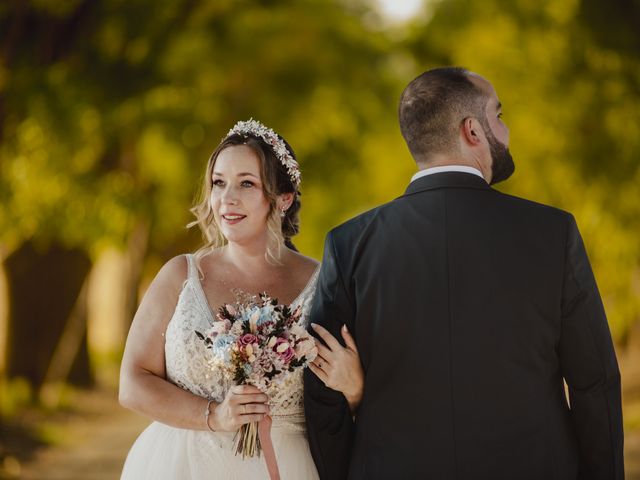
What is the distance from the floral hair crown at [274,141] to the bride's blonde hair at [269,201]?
0.02 meters

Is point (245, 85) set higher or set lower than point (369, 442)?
higher

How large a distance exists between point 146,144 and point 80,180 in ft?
11.2

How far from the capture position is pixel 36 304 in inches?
541

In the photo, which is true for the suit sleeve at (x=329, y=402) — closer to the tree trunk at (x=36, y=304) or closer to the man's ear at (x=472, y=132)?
the man's ear at (x=472, y=132)

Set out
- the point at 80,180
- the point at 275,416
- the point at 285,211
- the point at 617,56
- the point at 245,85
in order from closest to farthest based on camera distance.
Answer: the point at 275,416
the point at 285,211
the point at 80,180
the point at 617,56
the point at 245,85

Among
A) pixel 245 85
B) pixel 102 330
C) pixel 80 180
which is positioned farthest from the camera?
pixel 102 330

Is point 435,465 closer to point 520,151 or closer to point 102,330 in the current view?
point 520,151

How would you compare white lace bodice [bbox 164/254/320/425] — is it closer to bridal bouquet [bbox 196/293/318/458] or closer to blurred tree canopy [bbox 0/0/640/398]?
bridal bouquet [bbox 196/293/318/458]

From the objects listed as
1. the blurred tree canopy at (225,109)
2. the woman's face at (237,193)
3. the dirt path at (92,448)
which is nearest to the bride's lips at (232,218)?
the woman's face at (237,193)

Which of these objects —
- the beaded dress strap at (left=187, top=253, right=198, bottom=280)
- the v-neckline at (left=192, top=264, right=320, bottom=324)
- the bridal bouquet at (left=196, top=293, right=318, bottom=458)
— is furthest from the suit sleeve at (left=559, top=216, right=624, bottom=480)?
the beaded dress strap at (left=187, top=253, right=198, bottom=280)

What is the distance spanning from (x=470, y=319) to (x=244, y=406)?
3.16ft

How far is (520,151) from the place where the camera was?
13.5 meters

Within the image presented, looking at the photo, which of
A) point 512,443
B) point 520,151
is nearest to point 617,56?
point 520,151

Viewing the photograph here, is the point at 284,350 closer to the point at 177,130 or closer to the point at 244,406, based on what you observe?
the point at 244,406
